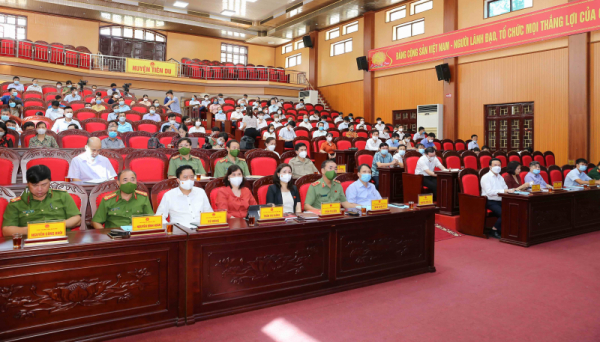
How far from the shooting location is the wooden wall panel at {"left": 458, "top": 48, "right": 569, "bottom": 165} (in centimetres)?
896

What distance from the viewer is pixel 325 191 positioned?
143 inches

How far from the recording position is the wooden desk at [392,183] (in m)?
6.34

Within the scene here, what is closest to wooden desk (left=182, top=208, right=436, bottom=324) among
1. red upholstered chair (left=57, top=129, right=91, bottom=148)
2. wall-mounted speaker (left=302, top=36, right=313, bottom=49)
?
red upholstered chair (left=57, top=129, right=91, bottom=148)

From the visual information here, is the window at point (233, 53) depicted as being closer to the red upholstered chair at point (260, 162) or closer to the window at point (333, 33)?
the window at point (333, 33)

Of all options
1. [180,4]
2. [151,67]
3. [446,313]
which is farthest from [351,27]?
[446,313]

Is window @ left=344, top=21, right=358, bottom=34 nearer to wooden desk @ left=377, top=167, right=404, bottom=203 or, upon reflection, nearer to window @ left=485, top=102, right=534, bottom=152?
window @ left=485, top=102, right=534, bottom=152

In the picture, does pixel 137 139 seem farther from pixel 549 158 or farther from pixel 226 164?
pixel 549 158

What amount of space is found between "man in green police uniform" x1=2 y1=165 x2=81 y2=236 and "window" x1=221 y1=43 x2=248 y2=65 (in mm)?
16933

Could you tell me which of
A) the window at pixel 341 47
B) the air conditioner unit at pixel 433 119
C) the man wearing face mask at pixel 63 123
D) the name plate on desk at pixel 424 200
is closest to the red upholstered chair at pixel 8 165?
the man wearing face mask at pixel 63 123

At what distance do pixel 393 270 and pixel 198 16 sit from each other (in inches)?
590

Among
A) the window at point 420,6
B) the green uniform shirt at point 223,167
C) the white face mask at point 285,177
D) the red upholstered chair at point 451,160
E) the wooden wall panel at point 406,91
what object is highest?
the window at point 420,6

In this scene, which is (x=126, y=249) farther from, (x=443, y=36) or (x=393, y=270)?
(x=443, y=36)

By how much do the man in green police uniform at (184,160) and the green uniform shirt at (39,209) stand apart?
5.55 feet

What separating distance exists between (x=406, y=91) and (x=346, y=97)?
295 centimetres
